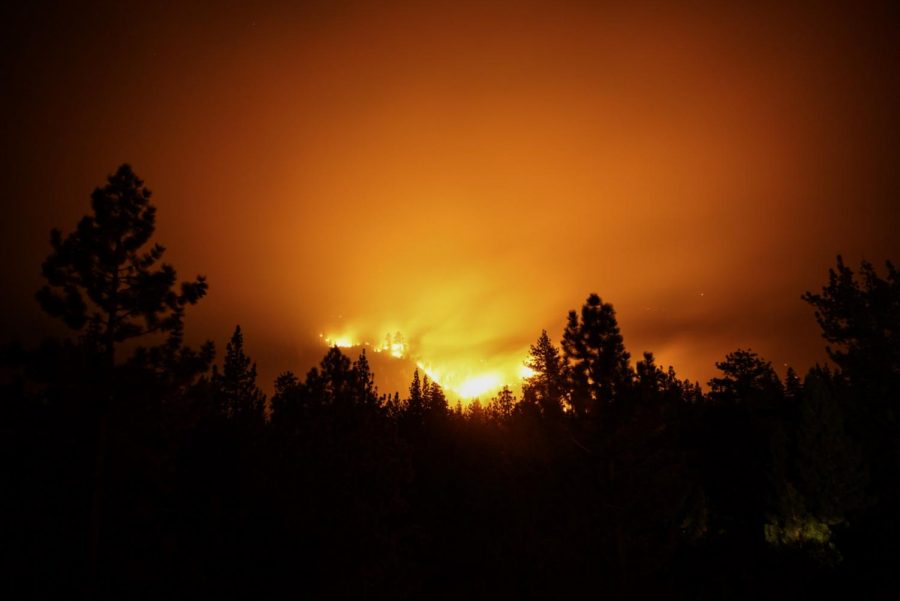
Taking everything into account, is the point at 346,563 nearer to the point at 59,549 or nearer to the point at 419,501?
the point at 59,549

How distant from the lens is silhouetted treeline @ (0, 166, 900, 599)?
1395cm

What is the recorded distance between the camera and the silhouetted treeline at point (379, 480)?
13945mm

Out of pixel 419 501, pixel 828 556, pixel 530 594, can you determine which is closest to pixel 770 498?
pixel 828 556

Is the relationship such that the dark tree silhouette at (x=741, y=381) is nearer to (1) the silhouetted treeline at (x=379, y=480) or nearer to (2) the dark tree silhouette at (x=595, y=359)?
(1) the silhouetted treeline at (x=379, y=480)

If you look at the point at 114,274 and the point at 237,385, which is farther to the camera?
the point at 237,385

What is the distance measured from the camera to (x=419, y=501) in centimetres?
4072

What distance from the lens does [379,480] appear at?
19.8m

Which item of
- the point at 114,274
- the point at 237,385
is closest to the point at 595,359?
the point at 114,274

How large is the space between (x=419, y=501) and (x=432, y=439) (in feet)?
39.6

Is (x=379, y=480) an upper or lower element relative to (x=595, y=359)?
lower

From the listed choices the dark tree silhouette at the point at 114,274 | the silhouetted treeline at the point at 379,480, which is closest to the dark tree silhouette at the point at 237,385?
the silhouetted treeline at the point at 379,480

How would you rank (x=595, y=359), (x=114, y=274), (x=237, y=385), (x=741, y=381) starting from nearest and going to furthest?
1. (x=114, y=274)
2. (x=595, y=359)
3. (x=741, y=381)
4. (x=237, y=385)

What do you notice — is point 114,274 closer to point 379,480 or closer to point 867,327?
point 379,480

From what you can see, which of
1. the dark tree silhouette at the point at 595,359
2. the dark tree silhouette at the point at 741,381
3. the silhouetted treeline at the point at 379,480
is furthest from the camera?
the dark tree silhouette at the point at 741,381
